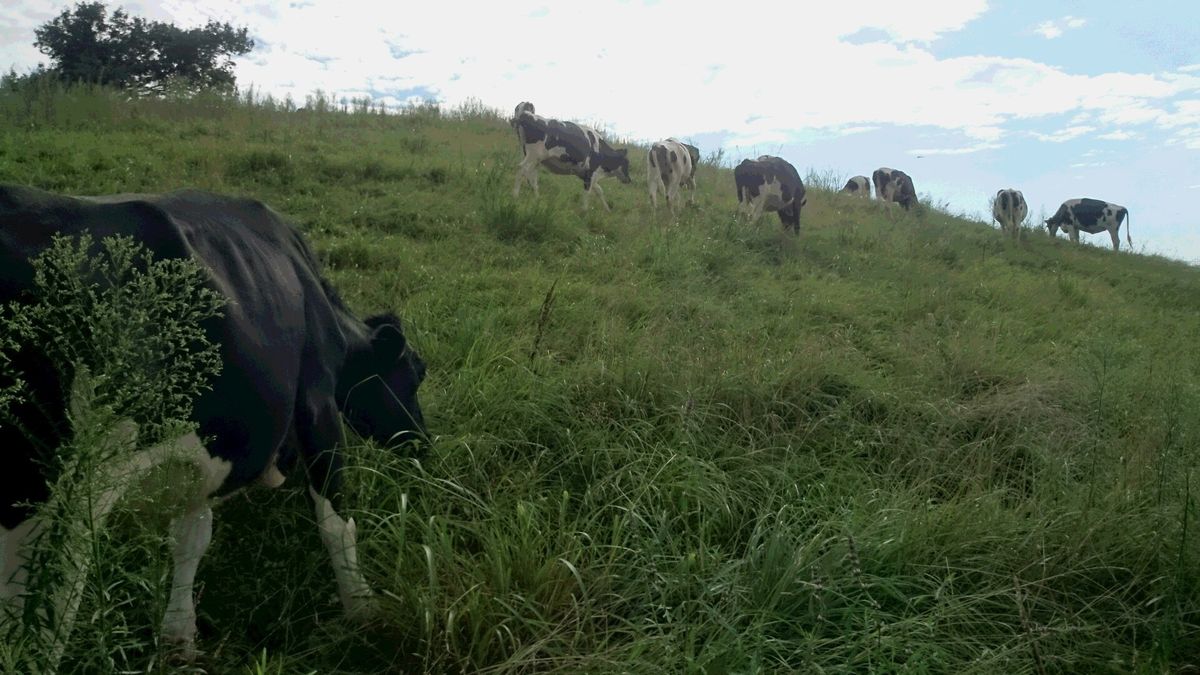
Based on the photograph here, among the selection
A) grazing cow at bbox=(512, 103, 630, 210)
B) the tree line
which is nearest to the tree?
the tree line

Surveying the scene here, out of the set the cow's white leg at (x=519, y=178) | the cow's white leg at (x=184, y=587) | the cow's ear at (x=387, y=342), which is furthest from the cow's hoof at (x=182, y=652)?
the cow's white leg at (x=519, y=178)

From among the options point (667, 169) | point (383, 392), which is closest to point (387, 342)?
point (383, 392)

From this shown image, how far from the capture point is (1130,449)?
158 inches

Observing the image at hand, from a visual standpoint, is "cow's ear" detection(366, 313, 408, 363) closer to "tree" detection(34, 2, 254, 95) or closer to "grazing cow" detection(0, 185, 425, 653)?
"grazing cow" detection(0, 185, 425, 653)

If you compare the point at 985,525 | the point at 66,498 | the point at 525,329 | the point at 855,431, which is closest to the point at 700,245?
the point at 525,329

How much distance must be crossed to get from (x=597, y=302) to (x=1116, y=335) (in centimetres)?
468

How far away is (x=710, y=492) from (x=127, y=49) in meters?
23.6

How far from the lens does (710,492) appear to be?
136 inches

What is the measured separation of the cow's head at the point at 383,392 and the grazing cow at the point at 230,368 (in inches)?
1.1

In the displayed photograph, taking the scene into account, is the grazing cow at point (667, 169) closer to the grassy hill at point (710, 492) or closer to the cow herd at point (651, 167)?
the cow herd at point (651, 167)

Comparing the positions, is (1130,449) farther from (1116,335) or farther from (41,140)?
(41,140)

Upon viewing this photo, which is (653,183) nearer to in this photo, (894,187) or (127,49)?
(894,187)

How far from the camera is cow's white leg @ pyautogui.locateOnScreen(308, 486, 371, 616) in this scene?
113 inches

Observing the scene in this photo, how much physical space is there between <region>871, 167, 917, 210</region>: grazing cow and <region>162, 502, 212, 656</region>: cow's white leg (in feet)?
58.7
